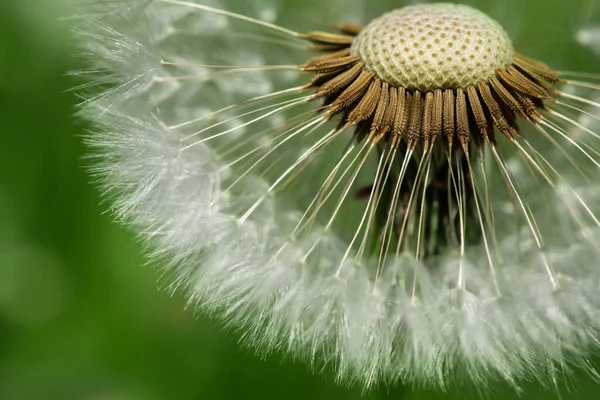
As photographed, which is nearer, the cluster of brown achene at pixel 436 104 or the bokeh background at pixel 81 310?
the cluster of brown achene at pixel 436 104

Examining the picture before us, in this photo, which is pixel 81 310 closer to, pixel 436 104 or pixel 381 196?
pixel 381 196

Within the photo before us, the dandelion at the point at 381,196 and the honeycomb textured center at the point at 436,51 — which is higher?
the honeycomb textured center at the point at 436,51

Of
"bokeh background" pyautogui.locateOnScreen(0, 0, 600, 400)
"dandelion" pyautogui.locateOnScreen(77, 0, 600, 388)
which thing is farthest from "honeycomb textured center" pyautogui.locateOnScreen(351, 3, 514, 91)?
"bokeh background" pyautogui.locateOnScreen(0, 0, 600, 400)

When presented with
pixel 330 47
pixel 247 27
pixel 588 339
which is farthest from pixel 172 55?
pixel 588 339

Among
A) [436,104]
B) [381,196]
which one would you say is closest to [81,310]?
[381,196]

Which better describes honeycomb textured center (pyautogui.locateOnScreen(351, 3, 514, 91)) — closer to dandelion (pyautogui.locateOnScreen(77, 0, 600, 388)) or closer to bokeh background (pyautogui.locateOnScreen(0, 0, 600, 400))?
dandelion (pyautogui.locateOnScreen(77, 0, 600, 388))

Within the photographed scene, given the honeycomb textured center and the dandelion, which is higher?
the honeycomb textured center

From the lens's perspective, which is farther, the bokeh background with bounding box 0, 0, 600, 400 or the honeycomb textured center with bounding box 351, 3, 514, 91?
the bokeh background with bounding box 0, 0, 600, 400

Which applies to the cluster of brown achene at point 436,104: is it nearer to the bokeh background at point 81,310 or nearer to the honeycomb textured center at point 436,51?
the honeycomb textured center at point 436,51

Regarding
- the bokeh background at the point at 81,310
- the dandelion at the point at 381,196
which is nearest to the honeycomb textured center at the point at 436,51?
the dandelion at the point at 381,196
